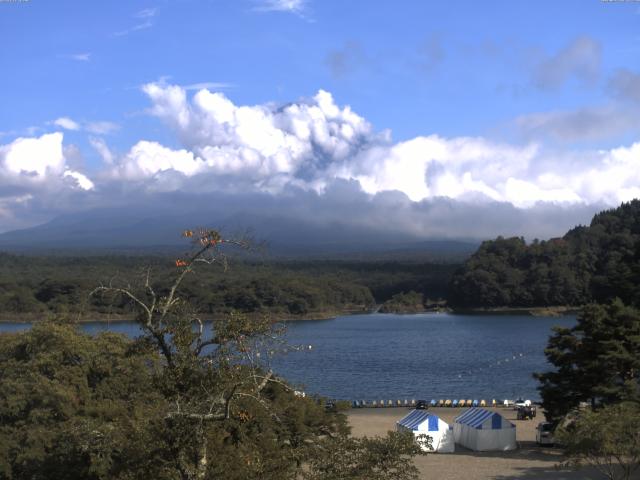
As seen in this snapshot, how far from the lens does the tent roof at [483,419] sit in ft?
65.4

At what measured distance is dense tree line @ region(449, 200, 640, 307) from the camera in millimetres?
81938

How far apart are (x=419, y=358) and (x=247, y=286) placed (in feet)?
109

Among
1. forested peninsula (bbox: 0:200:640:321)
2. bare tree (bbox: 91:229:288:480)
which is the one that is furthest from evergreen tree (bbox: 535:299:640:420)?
forested peninsula (bbox: 0:200:640:321)

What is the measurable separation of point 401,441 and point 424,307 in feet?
275

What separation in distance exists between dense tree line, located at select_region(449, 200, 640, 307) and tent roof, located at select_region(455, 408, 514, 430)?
58.5m

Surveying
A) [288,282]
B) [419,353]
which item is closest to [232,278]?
[288,282]

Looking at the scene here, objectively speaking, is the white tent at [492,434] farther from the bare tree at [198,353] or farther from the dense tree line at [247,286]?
the dense tree line at [247,286]

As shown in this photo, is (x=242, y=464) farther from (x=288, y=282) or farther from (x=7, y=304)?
(x=288, y=282)

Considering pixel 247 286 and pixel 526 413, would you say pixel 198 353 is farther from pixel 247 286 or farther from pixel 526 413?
pixel 247 286

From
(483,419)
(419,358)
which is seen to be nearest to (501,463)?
(483,419)

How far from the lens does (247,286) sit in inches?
3034

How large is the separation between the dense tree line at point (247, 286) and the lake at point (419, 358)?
14.5ft

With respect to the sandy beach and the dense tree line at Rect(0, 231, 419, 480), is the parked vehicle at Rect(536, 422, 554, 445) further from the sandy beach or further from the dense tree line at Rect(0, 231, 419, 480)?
the dense tree line at Rect(0, 231, 419, 480)

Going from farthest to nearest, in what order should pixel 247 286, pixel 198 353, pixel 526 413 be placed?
1. pixel 247 286
2. pixel 526 413
3. pixel 198 353
